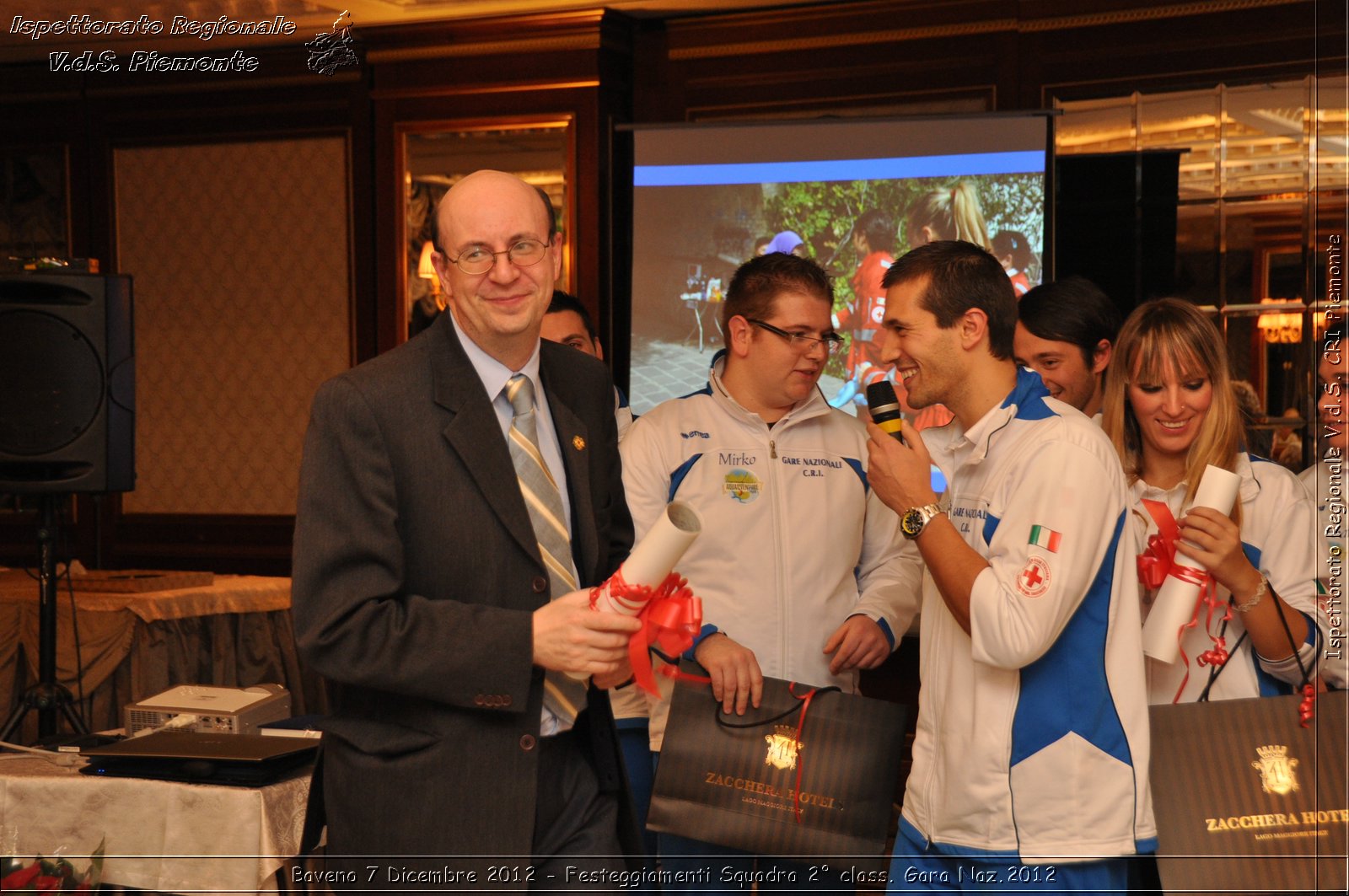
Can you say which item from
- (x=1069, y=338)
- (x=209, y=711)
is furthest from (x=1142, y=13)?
(x=209, y=711)

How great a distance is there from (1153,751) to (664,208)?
3946mm

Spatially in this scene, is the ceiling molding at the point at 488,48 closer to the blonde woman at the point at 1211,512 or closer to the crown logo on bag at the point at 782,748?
the blonde woman at the point at 1211,512

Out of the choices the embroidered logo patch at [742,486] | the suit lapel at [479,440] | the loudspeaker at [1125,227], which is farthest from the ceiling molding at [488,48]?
the suit lapel at [479,440]

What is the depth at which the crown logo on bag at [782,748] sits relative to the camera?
2496 mm

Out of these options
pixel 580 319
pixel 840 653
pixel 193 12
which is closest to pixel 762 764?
pixel 840 653

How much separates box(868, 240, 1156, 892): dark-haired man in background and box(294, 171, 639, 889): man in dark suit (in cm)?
59

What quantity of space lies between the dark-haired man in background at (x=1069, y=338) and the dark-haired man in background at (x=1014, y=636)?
92cm

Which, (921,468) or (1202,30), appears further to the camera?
(1202,30)

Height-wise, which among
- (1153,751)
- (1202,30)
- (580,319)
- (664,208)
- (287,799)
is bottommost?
(287,799)

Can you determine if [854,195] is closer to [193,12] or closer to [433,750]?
[193,12]

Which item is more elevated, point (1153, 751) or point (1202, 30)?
point (1202, 30)

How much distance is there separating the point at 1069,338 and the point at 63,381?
2.60 metres

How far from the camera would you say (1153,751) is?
84.4 inches

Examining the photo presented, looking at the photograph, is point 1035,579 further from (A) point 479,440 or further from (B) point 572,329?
(B) point 572,329
